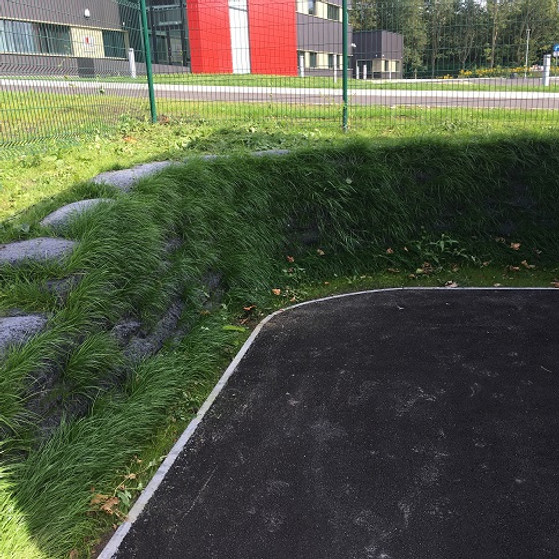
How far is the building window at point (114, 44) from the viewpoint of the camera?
9.43 meters

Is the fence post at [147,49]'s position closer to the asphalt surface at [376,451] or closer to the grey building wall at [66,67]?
the grey building wall at [66,67]

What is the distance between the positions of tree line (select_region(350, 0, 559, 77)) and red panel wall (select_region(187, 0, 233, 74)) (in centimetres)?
379

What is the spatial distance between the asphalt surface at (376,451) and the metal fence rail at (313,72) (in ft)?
15.0

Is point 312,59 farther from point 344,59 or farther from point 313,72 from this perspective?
point 344,59

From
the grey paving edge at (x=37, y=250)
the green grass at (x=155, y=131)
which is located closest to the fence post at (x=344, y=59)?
the green grass at (x=155, y=131)

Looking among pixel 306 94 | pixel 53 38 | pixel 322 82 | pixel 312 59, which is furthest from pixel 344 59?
pixel 53 38

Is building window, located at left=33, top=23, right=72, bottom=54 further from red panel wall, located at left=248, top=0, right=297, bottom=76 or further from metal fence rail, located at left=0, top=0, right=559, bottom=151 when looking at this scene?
red panel wall, located at left=248, top=0, right=297, bottom=76

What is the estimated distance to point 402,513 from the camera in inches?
113

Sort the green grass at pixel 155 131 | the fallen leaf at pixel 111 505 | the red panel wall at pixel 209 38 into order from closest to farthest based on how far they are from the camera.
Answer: the fallen leaf at pixel 111 505 < the green grass at pixel 155 131 < the red panel wall at pixel 209 38

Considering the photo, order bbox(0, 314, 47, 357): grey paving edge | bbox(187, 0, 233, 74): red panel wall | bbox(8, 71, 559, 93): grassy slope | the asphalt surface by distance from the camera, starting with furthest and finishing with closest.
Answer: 1. bbox(187, 0, 233, 74): red panel wall
2. bbox(8, 71, 559, 93): grassy slope
3. bbox(0, 314, 47, 357): grey paving edge
4. the asphalt surface

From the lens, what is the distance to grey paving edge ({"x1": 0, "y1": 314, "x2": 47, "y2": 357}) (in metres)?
3.23

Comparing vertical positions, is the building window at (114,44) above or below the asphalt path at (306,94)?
above

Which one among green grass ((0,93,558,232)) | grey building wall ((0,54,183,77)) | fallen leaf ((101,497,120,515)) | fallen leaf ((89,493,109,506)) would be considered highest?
grey building wall ((0,54,183,77))

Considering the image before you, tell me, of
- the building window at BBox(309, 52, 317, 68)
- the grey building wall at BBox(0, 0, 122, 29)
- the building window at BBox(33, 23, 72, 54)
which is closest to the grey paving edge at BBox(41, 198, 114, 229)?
the grey building wall at BBox(0, 0, 122, 29)
